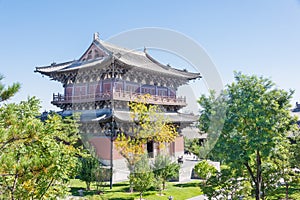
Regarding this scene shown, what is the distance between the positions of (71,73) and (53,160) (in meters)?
17.3

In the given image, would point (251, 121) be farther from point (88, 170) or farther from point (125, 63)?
point (125, 63)

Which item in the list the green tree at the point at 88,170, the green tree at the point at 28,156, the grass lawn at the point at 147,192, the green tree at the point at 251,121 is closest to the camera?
the green tree at the point at 28,156

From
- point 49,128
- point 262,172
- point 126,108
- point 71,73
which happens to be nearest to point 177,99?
point 126,108

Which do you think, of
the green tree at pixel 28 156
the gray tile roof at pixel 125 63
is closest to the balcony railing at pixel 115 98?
the gray tile roof at pixel 125 63

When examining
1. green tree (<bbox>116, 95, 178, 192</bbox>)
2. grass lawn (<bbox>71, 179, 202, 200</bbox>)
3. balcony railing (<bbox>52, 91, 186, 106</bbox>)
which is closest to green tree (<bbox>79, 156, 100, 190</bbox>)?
grass lawn (<bbox>71, 179, 202, 200</bbox>)

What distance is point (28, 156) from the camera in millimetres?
4113

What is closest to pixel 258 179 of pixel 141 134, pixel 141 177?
pixel 141 177

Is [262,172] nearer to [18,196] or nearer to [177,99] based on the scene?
[18,196]

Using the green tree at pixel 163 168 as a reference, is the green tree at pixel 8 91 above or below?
above

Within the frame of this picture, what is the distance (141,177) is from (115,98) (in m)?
6.67

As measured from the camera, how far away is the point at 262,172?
8.71 metres

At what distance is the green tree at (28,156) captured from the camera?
135 inches

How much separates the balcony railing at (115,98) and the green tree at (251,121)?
9560 mm

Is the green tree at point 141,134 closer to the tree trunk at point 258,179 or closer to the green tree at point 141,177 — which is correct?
the green tree at point 141,177
